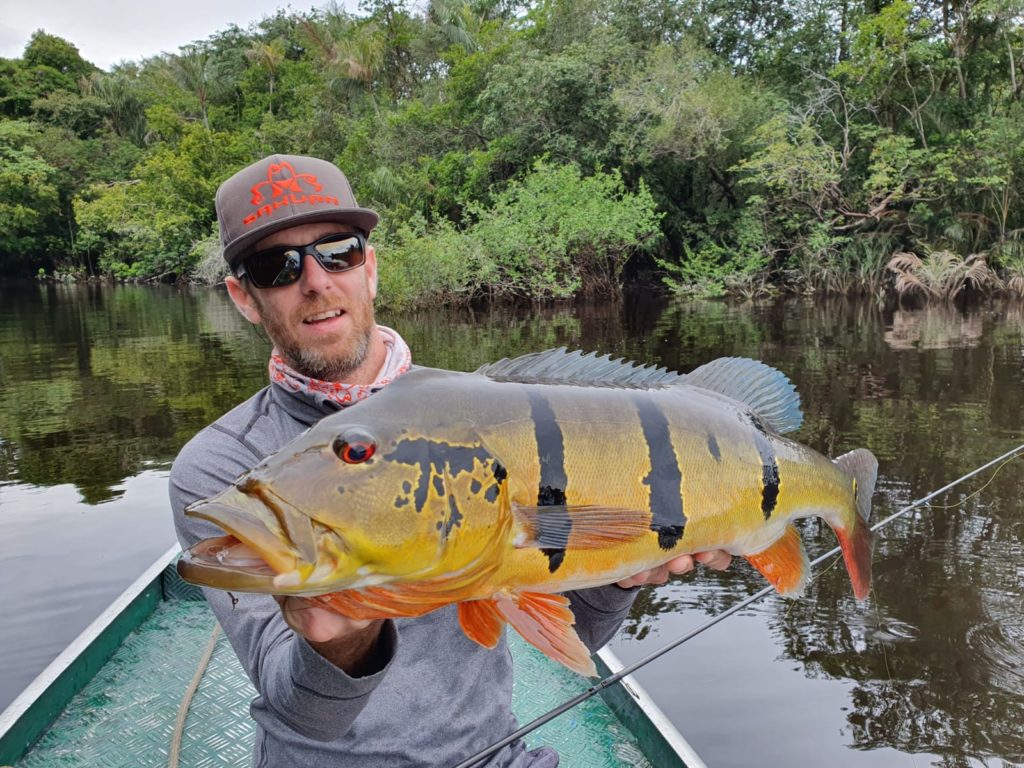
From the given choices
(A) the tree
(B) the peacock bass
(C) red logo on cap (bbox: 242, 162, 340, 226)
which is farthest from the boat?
(A) the tree

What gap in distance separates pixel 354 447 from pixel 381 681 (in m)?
0.68

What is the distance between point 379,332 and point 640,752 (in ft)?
7.37

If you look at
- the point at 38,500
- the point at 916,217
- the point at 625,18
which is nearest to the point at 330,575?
the point at 38,500

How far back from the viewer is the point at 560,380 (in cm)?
162

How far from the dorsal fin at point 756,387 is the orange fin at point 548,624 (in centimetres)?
70

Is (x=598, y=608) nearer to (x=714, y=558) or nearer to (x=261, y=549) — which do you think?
(x=714, y=558)

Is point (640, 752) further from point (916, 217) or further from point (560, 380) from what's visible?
point (916, 217)

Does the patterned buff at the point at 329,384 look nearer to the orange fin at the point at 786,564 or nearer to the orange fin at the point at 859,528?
the orange fin at the point at 786,564

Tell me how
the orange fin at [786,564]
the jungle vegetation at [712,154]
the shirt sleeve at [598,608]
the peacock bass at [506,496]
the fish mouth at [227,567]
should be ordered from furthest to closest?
the jungle vegetation at [712,154]
the shirt sleeve at [598,608]
the orange fin at [786,564]
the peacock bass at [506,496]
the fish mouth at [227,567]

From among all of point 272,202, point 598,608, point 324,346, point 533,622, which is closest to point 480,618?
point 533,622

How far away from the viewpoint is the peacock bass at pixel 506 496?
3.91 ft

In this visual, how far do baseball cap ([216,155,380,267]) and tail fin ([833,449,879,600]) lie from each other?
59.4 inches

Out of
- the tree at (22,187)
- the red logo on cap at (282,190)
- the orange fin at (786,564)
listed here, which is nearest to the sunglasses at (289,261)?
the red logo on cap at (282,190)

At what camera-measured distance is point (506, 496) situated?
1.37 m
